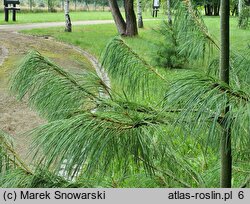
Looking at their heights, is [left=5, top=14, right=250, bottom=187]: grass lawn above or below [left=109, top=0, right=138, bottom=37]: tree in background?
below

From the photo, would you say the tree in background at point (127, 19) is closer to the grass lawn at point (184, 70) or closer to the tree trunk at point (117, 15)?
the tree trunk at point (117, 15)

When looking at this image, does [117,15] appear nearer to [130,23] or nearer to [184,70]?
[130,23]

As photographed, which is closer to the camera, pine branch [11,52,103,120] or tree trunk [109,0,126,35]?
pine branch [11,52,103,120]

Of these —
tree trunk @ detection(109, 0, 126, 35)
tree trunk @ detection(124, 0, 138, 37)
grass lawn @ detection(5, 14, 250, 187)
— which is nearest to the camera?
grass lawn @ detection(5, 14, 250, 187)

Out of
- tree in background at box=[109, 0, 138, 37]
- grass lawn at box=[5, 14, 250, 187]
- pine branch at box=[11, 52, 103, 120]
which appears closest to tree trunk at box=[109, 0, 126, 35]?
tree in background at box=[109, 0, 138, 37]

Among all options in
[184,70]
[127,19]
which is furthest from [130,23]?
[184,70]

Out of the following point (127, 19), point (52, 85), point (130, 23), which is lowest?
point (52, 85)

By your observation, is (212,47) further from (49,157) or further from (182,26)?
(49,157)

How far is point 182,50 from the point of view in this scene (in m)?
2.42

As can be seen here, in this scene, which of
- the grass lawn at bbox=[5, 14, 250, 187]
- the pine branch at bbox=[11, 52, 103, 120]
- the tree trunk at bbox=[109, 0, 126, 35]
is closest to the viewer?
the pine branch at bbox=[11, 52, 103, 120]

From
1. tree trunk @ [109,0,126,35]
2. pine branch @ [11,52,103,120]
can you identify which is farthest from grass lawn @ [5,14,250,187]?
tree trunk @ [109,0,126,35]

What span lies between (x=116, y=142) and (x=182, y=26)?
3.18 ft

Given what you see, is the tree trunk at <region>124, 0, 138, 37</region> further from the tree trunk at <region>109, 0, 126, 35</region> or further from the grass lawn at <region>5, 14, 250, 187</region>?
the grass lawn at <region>5, 14, 250, 187</region>

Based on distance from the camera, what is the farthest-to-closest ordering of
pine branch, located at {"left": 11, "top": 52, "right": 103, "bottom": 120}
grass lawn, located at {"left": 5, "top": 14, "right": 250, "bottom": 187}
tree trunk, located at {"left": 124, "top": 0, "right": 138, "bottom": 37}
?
tree trunk, located at {"left": 124, "top": 0, "right": 138, "bottom": 37} → grass lawn, located at {"left": 5, "top": 14, "right": 250, "bottom": 187} → pine branch, located at {"left": 11, "top": 52, "right": 103, "bottom": 120}
